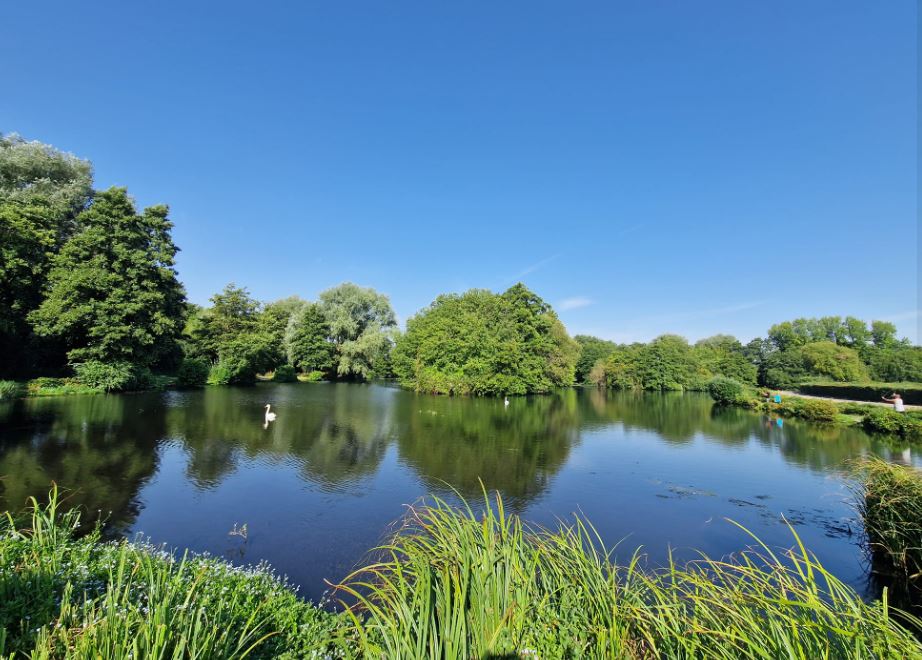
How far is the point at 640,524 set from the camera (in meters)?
8.98

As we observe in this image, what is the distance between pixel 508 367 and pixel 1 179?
40.0 meters

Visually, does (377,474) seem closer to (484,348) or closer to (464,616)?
(464,616)

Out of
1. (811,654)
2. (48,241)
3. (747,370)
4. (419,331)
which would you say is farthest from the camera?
(747,370)

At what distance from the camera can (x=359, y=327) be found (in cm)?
4616

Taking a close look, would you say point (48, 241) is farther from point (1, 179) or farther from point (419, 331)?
point (419, 331)

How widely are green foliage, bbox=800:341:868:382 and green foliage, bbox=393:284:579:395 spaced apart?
32.6 meters

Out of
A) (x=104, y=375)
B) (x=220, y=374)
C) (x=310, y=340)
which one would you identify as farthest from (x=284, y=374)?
(x=104, y=375)

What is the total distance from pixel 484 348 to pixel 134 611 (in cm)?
3385

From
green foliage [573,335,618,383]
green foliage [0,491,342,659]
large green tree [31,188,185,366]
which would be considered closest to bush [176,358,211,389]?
large green tree [31,188,185,366]

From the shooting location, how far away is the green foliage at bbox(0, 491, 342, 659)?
2172 millimetres

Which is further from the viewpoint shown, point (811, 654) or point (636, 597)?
point (636, 597)

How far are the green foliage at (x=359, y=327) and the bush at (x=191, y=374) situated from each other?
12.8 metres

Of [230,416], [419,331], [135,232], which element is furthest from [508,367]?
[135,232]

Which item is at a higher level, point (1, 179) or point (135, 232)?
point (1, 179)
